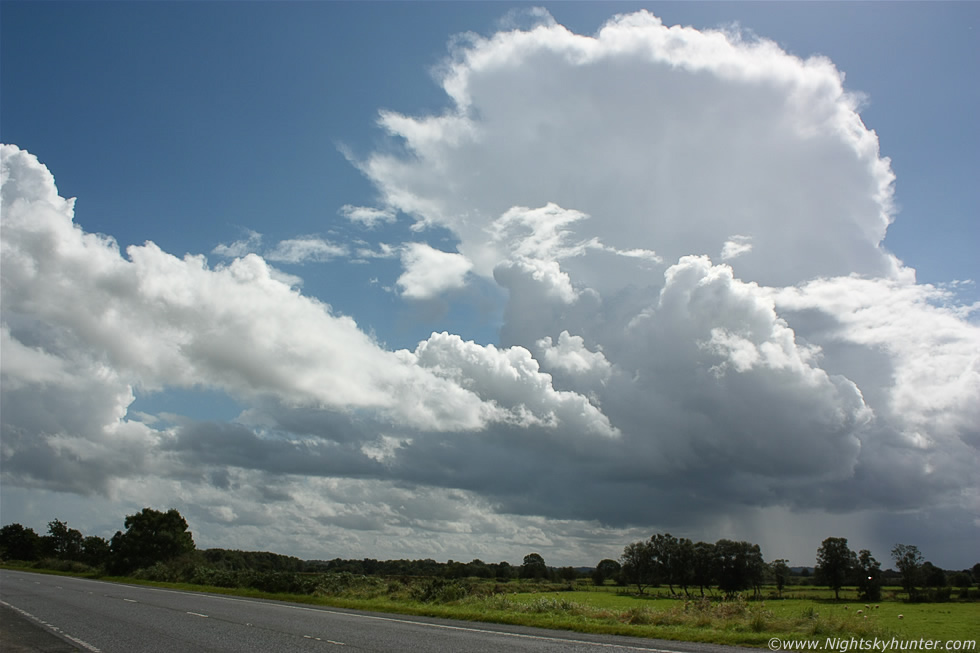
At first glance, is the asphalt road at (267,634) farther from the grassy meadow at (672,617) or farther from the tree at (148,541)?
the tree at (148,541)

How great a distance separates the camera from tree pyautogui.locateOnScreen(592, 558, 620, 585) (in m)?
184

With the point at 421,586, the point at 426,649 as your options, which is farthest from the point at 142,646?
the point at 421,586

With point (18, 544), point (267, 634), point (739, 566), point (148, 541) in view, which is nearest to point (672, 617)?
point (267, 634)

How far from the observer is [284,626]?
21859mm

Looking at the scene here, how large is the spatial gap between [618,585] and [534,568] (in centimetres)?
2586

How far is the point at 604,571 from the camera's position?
18662cm

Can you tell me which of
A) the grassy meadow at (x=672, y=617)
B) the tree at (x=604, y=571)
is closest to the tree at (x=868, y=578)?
the tree at (x=604, y=571)

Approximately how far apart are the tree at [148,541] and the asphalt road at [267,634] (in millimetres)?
82732

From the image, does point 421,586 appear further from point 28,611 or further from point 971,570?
point 971,570

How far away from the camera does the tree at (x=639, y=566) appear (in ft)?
534

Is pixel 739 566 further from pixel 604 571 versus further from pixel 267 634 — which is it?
pixel 267 634

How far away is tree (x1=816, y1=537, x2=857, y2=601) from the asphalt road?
14593cm

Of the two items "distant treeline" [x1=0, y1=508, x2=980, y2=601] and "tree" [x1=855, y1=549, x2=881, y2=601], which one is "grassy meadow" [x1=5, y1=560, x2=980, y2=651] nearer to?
"distant treeline" [x1=0, y1=508, x2=980, y2=601]

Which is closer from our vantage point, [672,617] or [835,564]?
[672,617]
